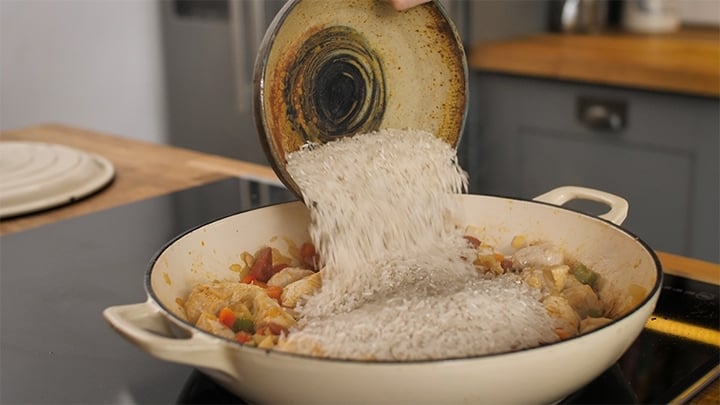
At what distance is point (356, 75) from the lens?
1.01 meters

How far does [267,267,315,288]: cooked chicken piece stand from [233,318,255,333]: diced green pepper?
0.39 feet

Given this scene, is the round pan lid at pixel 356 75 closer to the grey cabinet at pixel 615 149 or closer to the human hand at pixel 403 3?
the human hand at pixel 403 3

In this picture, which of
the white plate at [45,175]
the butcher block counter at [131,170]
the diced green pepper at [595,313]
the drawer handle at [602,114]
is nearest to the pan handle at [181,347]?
the diced green pepper at [595,313]

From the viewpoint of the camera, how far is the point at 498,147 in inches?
95.2

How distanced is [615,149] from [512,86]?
34cm

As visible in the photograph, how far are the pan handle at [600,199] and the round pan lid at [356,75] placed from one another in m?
0.13

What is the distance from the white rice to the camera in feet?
2.50

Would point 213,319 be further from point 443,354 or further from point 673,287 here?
point 673,287

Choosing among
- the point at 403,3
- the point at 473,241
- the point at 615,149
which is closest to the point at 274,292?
the point at 473,241

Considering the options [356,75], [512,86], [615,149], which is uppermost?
[356,75]

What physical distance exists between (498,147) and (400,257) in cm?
151

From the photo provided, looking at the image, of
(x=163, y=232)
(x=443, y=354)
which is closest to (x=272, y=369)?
(x=443, y=354)

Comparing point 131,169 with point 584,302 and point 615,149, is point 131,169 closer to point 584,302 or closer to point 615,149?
point 584,302

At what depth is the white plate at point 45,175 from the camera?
1361mm
